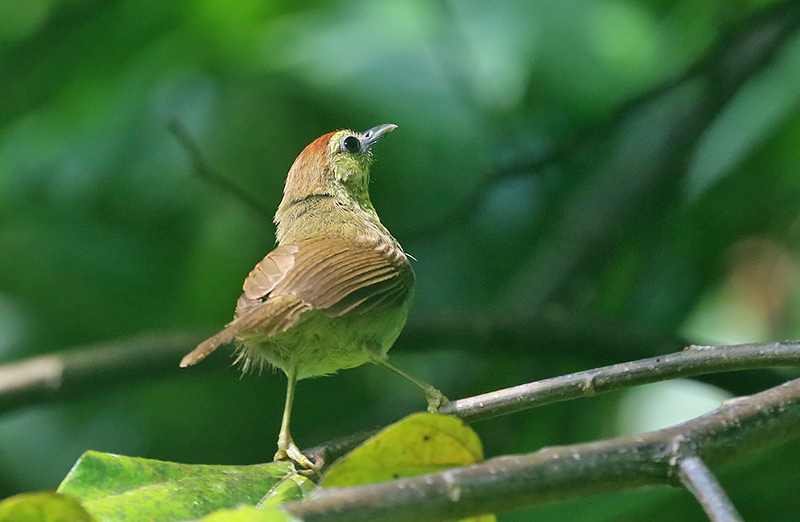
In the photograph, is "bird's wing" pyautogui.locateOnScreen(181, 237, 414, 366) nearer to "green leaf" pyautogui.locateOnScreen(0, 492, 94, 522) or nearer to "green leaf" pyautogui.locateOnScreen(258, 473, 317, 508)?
"green leaf" pyautogui.locateOnScreen(258, 473, 317, 508)

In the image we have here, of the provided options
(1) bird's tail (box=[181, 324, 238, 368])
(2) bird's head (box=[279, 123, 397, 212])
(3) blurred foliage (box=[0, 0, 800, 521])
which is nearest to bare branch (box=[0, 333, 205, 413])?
(3) blurred foliage (box=[0, 0, 800, 521])

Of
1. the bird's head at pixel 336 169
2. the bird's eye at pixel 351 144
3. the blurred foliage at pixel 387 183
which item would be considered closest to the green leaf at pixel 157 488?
the bird's head at pixel 336 169

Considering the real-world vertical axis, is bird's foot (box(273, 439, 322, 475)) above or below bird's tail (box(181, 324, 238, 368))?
below

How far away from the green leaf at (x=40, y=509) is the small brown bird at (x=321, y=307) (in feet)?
3.07

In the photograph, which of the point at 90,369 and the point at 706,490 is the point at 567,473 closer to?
the point at 706,490

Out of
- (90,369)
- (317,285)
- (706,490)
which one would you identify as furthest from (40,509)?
(90,369)

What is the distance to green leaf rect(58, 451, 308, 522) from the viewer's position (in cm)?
157

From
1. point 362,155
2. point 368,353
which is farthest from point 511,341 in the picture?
point 368,353

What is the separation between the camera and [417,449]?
1354 mm

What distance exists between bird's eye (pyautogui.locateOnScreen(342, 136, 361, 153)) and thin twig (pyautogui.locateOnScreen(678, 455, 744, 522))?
250 centimetres

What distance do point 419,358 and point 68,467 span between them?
7.27ft

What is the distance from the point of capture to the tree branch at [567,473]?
1.06 m

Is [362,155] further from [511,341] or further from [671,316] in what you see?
[671,316]

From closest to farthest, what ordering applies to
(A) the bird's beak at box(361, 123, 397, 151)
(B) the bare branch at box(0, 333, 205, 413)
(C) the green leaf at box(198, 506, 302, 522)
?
(C) the green leaf at box(198, 506, 302, 522) → (A) the bird's beak at box(361, 123, 397, 151) → (B) the bare branch at box(0, 333, 205, 413)
